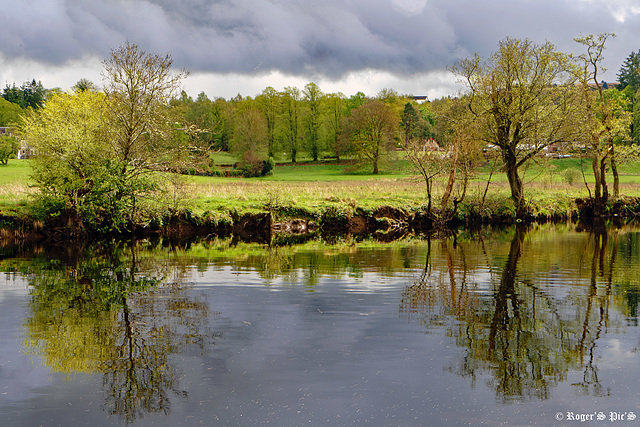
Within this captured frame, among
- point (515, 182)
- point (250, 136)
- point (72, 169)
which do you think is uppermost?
point (250, 136)

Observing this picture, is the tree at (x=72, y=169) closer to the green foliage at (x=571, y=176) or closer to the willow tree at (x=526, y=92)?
the willow tree at (x=526, y=92)

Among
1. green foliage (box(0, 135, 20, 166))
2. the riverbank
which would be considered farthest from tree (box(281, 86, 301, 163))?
the riverbank

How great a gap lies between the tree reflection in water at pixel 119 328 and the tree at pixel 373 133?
64.2 metres

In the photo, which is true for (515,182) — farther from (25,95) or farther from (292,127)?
(25,95)

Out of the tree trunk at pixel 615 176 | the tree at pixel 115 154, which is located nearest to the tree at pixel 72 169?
the tree at pixel 115 154

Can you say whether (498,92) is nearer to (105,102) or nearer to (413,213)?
(413,213)

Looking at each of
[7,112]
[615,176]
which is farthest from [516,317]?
[7,112]

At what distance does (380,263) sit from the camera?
941 inches

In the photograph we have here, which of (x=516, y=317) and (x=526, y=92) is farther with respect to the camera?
(x=526, y=92)

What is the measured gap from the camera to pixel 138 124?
31.9 meters

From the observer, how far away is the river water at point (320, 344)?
916cm

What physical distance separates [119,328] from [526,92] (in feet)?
110

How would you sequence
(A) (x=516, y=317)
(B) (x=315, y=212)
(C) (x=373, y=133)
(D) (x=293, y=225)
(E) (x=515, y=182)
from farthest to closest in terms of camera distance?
1. (C) (x=373, y=133)
2. (E) (x=515, y=182)
3. (B) (x=315, y=212)
4. (D) (x=293, y=225)
5. (A) (x=516, y=317)

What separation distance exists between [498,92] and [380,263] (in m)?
21.2
